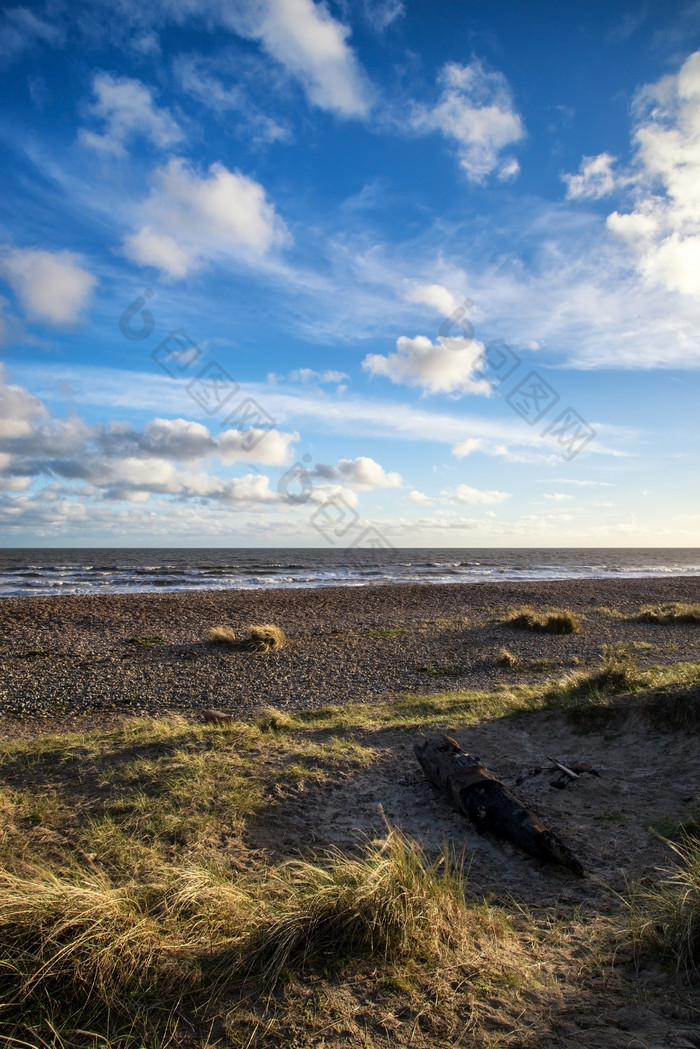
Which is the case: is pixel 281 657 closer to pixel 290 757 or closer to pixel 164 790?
pixel 290 757

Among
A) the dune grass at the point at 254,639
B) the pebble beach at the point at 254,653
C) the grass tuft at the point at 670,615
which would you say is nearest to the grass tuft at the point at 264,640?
the dune grass at the point at 254,639

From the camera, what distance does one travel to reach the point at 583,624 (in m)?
23.1

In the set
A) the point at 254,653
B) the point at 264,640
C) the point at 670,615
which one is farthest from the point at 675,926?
the point at 670,615

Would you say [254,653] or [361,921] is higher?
[361,921]

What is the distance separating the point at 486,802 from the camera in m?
5.41

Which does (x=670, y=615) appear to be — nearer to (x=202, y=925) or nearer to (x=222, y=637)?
(x=222, y=637)

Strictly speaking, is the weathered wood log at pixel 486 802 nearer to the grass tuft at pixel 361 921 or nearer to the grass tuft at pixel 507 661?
the grass tuft at pixel 361 921

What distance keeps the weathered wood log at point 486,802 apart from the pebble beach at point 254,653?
20.3ft

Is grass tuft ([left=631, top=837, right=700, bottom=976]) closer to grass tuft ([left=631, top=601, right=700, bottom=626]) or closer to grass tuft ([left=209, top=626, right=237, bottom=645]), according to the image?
grass tuft ([left=209, top=626, right=237, bottom=645])

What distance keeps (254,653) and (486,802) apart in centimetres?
1268

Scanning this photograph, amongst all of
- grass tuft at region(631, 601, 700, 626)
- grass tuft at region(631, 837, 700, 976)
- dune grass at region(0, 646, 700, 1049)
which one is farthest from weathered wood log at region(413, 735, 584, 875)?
grass tuft at region(631, 601, 700, 626)

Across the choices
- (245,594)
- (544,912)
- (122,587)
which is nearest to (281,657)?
(544,912)

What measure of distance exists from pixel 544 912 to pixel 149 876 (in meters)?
2.96

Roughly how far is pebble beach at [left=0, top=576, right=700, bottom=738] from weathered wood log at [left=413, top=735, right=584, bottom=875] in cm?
620
